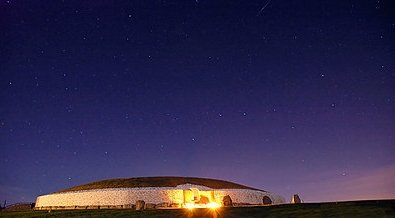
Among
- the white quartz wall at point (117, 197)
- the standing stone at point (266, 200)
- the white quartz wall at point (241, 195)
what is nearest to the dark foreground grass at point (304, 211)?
the white quartz wall at point (117, 197)

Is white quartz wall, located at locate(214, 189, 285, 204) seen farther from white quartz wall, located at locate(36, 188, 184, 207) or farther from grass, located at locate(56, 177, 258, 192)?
white quartz wall, located at locate(36, 188, 184, 207)

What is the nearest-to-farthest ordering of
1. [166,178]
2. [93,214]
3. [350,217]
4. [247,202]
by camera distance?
[350,217], [93,214], [247,202], [166,178]

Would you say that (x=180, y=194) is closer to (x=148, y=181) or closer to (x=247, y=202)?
(x=148, y=181)

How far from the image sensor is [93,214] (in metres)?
34.7

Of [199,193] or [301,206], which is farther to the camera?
[199,193]

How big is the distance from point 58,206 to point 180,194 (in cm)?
1500

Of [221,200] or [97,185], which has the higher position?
[97,185]

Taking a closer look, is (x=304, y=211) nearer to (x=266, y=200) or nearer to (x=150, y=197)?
(x=150, y=197)

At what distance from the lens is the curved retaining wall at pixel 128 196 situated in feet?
151

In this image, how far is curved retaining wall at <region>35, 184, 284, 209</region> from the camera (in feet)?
151

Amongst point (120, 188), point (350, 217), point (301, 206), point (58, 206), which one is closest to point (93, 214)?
point (120, 188)

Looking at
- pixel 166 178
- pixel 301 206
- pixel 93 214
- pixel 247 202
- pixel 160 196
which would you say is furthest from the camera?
pixel 166 178

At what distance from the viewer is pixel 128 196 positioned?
4603cm

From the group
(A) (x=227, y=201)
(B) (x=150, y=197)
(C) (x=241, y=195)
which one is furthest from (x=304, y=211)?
(C) (x=241, y=195)
